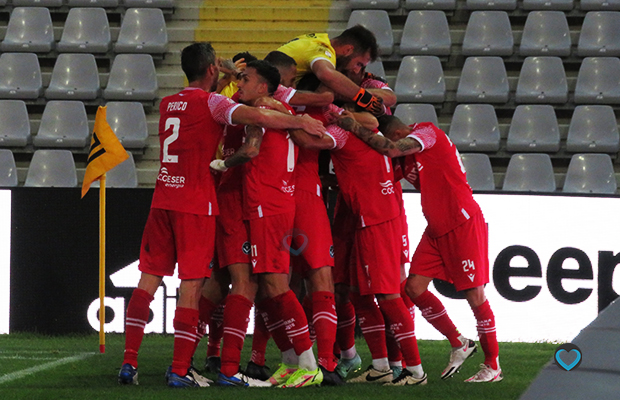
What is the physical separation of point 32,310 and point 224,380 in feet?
10.7

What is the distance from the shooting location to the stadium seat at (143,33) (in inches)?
433

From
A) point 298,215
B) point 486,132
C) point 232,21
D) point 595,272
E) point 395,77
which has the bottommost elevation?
point 595,272

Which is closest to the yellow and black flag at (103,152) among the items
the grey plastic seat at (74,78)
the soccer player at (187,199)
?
the soccer player at (187,199)

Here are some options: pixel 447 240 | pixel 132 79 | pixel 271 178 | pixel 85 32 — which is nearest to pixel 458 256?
pixel 447 240

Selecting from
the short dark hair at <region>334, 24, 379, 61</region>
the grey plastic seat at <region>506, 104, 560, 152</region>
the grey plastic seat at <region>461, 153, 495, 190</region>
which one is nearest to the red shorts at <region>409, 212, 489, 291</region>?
the short dark hair at <region>334, 24, 379, 61</region>

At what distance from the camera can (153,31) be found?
11148 mm

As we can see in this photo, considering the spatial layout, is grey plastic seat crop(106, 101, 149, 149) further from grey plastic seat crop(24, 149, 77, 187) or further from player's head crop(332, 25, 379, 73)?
player's head crop(332, 25, 379, 73)

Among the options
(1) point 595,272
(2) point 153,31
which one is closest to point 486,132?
(1) point 595,272

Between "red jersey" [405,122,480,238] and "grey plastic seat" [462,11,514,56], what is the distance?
5.49m

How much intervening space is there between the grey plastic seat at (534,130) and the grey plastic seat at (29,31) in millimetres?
6072

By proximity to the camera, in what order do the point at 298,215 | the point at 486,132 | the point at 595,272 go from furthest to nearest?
the point at 486,132 < the point at 595,272 < the point at 298,215

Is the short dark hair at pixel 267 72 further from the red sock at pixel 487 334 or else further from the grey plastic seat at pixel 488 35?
the grey plastic seat at pixel 488 35

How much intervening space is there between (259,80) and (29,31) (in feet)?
23.3

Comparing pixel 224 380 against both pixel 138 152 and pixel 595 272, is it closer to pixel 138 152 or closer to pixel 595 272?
pixel 595 272
